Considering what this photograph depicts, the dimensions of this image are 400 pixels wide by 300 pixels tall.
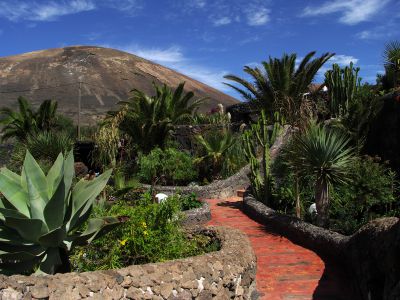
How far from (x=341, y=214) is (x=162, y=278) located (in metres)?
5.09

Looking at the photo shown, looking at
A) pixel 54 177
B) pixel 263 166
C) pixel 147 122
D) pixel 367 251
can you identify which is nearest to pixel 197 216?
pixel 263 166

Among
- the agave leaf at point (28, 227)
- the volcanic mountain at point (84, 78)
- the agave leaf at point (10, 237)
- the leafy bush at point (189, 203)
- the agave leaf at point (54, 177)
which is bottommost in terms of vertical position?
the leafy bush at point (189, 203)

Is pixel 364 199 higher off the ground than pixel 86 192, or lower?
lower

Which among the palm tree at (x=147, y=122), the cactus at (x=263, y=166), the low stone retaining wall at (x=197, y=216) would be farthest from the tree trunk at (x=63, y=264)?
the palm tree at (x=147, y=122)

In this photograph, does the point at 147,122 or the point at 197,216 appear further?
the point at 147,122

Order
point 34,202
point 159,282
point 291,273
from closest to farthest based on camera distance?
point 159,282, point 34,202, point 291,273

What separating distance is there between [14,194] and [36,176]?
0.93ft

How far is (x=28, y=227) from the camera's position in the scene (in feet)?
13.7

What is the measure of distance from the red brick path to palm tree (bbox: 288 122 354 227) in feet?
3.17

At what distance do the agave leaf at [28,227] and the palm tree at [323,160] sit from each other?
507cm

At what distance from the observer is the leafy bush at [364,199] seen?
8008 mm

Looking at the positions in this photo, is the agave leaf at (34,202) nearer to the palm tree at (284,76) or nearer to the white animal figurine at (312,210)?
the white animal figurine at (312,210)

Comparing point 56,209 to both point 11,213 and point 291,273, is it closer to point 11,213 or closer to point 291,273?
point 11,213

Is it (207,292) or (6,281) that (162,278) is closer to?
(207,292)
